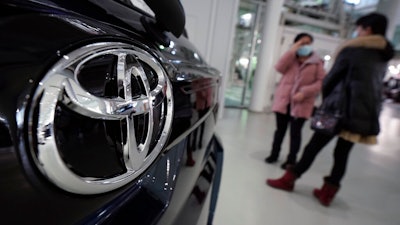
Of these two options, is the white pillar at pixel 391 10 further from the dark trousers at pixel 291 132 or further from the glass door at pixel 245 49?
the dark trousers at pixel 291 132

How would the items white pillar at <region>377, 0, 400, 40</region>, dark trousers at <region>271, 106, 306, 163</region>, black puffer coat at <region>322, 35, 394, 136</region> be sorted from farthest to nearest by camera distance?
white pillar at <region>377, 0, 400, 40</region>
dark trousers at <region>271, 106, 306, 163</region>
black puffer coat at <region>322, 35, 394, 136</region>

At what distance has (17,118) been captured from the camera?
0.70 ft

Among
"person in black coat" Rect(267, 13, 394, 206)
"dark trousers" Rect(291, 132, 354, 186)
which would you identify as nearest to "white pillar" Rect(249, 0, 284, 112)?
"person in black coat" Rect(267, 13, 394, 206)

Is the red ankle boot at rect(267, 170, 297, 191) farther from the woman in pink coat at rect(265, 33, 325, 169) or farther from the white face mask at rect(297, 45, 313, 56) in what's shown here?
the white face mask at rect(297, 45, 313, 56)

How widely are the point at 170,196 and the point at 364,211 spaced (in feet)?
6.49

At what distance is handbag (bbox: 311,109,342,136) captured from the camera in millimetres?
1693

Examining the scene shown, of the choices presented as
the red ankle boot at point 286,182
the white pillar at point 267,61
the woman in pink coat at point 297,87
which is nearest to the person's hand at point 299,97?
the woman in pink coat at point 297,87

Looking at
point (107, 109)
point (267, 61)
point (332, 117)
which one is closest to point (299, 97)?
point (332, 117)

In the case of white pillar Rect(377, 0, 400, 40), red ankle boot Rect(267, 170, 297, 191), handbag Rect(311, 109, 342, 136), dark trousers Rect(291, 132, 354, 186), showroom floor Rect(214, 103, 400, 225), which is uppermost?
white pillar Rect(377, 0, 400, 40)

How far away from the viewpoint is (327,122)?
1.72 m

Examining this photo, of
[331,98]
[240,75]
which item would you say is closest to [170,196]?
[331,98]

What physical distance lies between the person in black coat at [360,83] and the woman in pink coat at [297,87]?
38 cm

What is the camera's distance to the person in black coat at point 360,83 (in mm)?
1591

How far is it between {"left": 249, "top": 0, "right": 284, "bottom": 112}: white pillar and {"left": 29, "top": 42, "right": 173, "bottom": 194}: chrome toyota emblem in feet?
16.8
